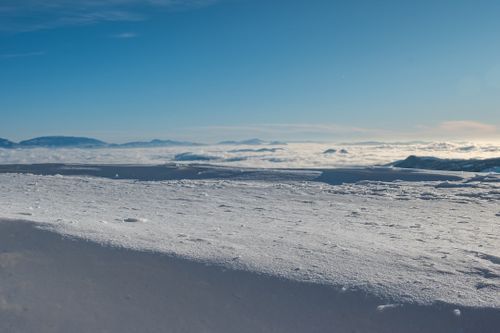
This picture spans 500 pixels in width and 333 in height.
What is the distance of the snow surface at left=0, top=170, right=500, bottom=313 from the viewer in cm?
446

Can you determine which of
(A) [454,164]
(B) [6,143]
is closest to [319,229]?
(A) [454,164]

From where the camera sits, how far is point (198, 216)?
323 inches

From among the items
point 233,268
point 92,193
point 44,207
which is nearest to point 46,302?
point 233,268

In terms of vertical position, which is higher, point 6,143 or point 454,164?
point 6,143

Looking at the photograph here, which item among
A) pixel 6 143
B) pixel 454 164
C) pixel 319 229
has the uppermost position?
pixel 6 143

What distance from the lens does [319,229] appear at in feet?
22.7

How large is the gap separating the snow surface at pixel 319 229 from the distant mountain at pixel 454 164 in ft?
60.4

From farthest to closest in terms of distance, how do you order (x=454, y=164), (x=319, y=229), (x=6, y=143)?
(x=6, y=143) < (x=454, y=164) < (x=319, y=229)

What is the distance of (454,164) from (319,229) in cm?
3081

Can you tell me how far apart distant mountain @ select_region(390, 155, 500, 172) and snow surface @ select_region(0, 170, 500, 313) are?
18409 mm

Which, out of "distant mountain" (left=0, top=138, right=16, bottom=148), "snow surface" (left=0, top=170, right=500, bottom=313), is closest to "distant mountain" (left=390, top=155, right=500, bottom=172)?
"snow surface" (left=0, top=170, right=500, bottom=313)

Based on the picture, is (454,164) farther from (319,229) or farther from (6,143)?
(6,143)

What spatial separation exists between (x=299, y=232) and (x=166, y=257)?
7.46 ft

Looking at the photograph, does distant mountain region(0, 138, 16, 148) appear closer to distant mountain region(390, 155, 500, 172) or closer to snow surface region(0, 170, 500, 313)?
distant mountain region(390, 155, 500, 172)
